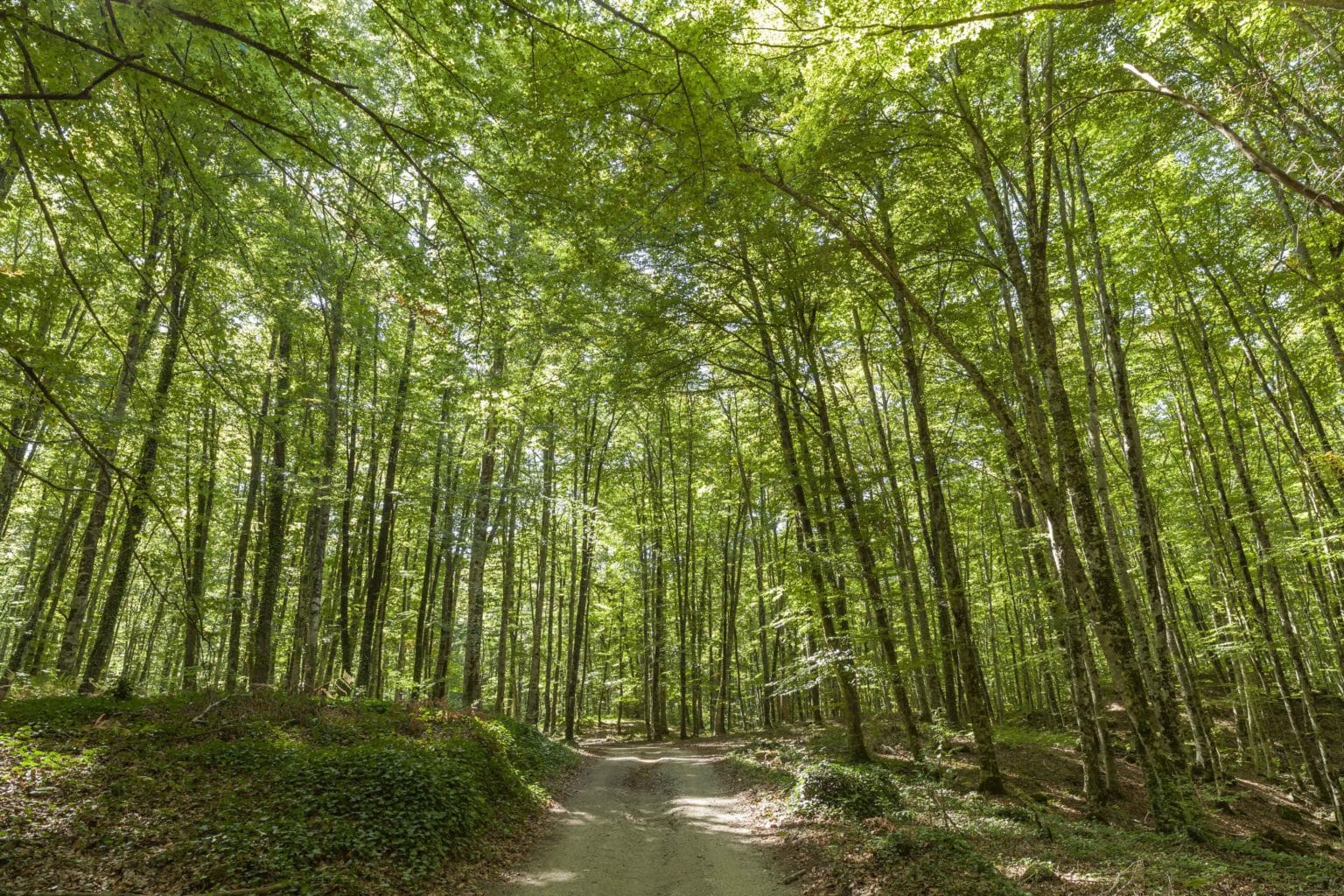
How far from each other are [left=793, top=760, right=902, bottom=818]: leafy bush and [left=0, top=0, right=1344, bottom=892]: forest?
1.85m

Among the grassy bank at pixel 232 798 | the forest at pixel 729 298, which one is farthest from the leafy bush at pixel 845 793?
the grassy bank at pixel 232 798

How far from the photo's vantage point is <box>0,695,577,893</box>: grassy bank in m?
5.02

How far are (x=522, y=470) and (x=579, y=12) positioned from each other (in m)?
15.3

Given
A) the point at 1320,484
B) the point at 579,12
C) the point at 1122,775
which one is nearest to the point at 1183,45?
the point at 1320,484

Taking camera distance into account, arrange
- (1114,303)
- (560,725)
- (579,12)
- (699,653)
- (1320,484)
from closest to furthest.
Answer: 1. (579,12)
2. (1320,484)
3. (1114,303)
4. (699,653)
5. (560,725)

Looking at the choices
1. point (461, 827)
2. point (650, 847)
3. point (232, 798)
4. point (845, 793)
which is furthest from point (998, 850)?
point (232, 798)

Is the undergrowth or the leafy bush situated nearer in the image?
the undergrowth

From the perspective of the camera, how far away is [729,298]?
1129 centimetres

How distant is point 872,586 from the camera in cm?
1045

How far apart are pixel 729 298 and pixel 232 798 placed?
32.7 ft

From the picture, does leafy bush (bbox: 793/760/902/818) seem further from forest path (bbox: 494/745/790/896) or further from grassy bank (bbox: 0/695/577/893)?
grassy bank (bbox: 0/695/577/893)

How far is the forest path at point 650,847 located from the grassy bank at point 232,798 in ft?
3.07

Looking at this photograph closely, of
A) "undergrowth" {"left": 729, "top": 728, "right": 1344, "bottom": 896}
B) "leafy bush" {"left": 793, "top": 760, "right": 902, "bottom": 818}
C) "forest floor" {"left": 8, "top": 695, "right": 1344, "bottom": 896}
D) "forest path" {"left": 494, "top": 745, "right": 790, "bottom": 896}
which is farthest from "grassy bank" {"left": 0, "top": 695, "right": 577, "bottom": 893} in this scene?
"undergrowth" {"left": 729, "top": 728, "right": 1344, "bottom": 896}

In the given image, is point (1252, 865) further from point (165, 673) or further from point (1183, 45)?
point (165, 673)
